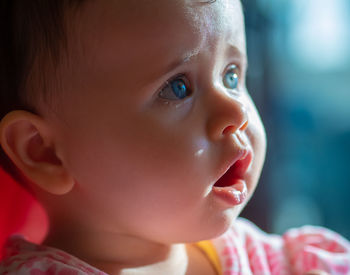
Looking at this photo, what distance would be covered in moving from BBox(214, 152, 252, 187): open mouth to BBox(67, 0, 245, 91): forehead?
0.55 ft

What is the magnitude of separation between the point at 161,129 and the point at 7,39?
0.24 metres

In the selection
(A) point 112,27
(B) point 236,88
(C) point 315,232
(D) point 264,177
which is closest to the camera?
(A) point 112,27

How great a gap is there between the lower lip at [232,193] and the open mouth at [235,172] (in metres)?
0.02

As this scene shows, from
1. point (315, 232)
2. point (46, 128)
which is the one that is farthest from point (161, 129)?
point (315, 232)

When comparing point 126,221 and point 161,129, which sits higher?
point 161,129

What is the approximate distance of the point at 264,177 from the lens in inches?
50.6

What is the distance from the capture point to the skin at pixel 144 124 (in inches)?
24.4

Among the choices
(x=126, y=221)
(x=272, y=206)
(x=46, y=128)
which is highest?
(x=46, y=128)

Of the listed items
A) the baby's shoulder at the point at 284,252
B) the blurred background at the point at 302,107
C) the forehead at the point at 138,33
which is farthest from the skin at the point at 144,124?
the blurred background at the point at 302,107

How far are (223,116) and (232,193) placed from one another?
0.10m

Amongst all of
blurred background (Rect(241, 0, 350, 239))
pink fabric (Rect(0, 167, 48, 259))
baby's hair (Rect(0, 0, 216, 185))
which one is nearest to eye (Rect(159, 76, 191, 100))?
baby's hair (Rect(0, 0, 216, 185))

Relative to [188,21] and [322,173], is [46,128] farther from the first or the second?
[322,173]

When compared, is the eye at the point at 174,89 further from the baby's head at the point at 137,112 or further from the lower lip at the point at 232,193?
the lower lip at the point at 232,193

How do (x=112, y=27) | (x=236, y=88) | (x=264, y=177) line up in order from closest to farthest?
1. (x=112, y=27)
2. (x=236, y=88)
3. (x=264, y=177)
